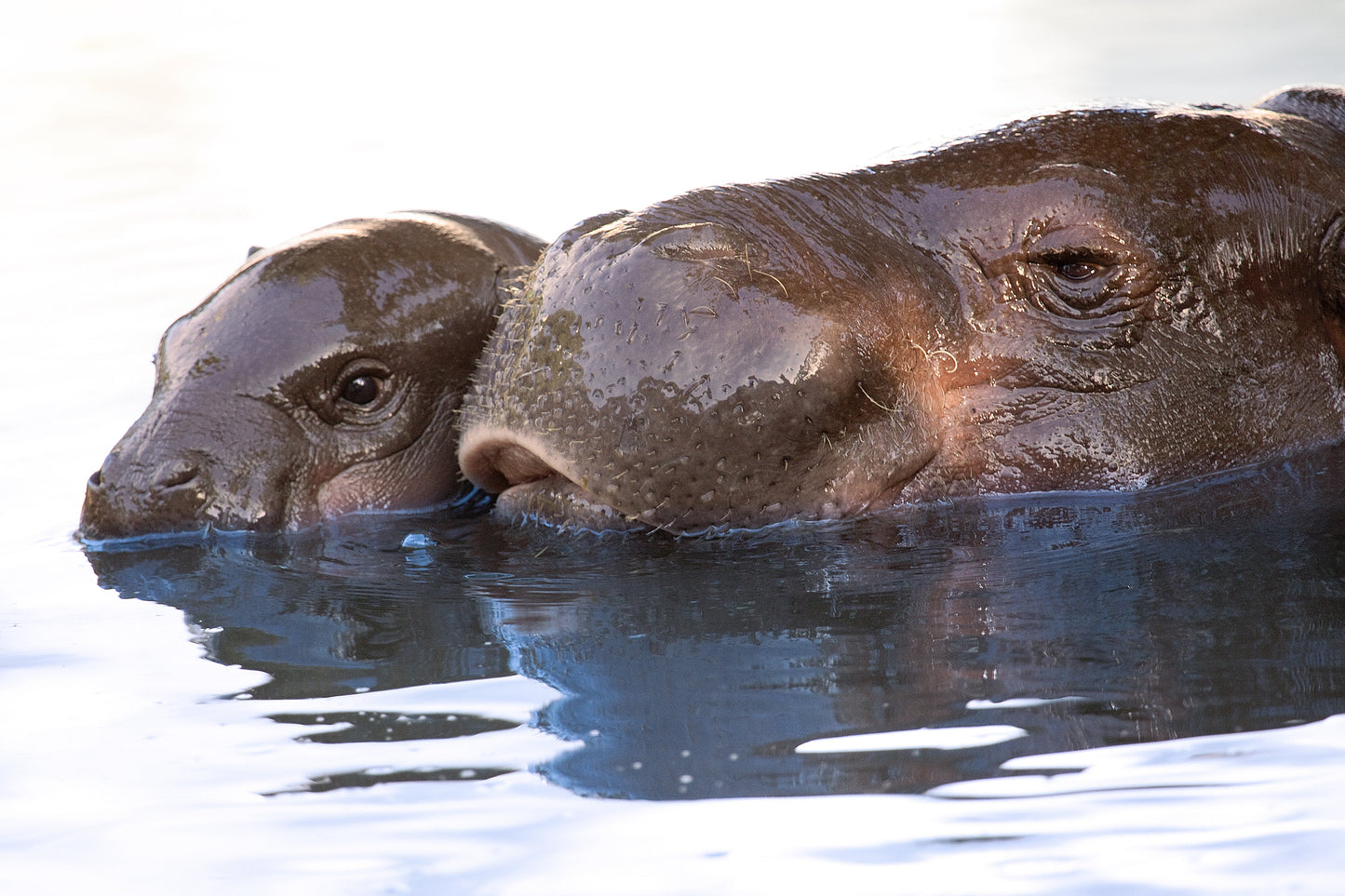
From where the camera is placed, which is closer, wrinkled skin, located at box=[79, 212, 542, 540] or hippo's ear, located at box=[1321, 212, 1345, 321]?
hippo's ear, located at box=[1321, 212, 1345, 321]

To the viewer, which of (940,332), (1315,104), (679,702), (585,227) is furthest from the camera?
(1315,104)

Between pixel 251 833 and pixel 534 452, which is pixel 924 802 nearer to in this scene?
pixel 251 833

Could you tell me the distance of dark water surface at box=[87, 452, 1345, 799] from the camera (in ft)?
10.1

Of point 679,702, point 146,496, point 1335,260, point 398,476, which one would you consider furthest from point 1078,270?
point 146,496

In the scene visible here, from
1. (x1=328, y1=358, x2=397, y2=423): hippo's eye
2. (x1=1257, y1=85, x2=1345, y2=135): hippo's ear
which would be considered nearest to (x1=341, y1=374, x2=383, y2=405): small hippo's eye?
(x1=328, y1=358, x2=397, y2=423): hippo's eye

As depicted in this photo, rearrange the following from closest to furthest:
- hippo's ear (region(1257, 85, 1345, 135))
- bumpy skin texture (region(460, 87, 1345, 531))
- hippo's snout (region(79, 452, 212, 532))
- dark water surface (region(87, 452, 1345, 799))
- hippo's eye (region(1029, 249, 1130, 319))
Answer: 1. dark water surface (region(87, 452, 1345, 799))
2. bumpy skin texture (region(460, 87, 1345, 531))
3. hippo's eye (region(1029, 249, 1130, 319))
4. hippo's ear (region(1257, 85, 1345, 135))
5. hippo's snout (region(79, 452, 212, 532))

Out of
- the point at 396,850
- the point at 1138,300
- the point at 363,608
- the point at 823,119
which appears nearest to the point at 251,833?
Result: the point at 396,850

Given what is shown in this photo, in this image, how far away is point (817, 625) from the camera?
12.5 ft

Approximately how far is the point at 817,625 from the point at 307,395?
2141 millimetres

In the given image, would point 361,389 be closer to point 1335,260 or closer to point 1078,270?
point 1078,270

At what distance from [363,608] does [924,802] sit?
2.05 metres

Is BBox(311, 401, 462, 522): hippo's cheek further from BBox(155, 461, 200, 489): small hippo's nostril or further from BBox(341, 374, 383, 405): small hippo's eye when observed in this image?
BBox(155, 461, 200, 489): small hippo's nostril

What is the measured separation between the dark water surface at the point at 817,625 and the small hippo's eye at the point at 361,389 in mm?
420

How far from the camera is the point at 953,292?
14.8 ft
